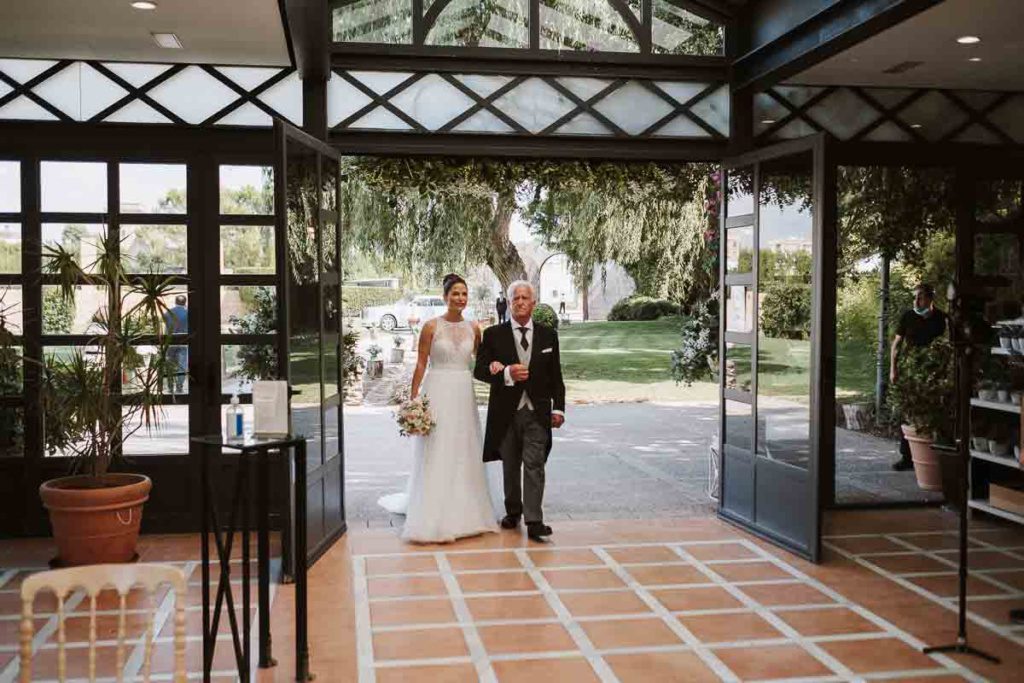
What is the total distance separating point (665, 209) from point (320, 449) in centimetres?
743

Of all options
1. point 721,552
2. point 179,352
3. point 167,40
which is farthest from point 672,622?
point 167,40

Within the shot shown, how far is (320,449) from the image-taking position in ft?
19.5

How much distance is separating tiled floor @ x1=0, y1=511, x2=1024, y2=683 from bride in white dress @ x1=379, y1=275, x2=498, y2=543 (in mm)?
166

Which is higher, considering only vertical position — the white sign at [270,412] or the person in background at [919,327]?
the person in background at [919,327]

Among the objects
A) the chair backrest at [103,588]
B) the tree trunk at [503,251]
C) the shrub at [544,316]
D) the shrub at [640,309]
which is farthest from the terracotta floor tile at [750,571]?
the shrub at [640,309]

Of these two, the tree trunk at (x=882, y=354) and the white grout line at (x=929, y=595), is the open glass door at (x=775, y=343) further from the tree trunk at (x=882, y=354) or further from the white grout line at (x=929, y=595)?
the tree trunk at (x=882, y=354)

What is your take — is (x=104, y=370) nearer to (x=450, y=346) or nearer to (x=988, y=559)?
(x=450, y=346)

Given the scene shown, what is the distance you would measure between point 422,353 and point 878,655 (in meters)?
3.35

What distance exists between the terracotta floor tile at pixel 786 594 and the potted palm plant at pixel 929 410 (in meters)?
2.93

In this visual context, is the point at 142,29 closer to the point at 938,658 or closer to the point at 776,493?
the point at 776,493

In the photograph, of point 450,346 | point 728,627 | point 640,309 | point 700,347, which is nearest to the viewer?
point 728,627

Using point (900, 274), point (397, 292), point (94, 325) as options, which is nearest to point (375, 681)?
point (94, 325)

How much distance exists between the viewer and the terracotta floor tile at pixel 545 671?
4027 mm

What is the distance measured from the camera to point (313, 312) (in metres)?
5.87
